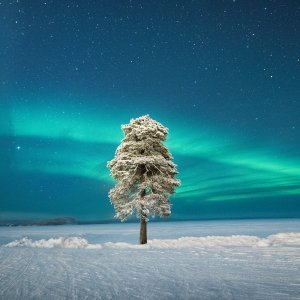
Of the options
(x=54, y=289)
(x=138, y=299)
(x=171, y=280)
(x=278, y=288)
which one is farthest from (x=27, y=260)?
(x=278, y=288)

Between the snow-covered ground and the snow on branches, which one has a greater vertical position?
the snow on branches

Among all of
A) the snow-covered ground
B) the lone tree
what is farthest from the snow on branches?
the snow-covered ground

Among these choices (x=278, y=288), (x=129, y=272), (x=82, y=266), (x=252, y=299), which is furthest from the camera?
(x=82, y=266)

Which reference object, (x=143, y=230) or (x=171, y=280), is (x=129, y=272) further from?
(x=143, y=230)

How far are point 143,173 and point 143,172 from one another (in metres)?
0.17

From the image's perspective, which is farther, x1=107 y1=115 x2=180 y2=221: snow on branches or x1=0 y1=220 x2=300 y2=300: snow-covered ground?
x1=107 y1=115 x2=180 y2=221: snow on branches

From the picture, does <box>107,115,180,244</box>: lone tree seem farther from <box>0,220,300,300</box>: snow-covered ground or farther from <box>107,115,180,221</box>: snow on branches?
<box>0,220,300,300</box>: snow-covered ground

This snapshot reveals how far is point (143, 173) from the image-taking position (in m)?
28.0

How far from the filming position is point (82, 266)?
14.5 m

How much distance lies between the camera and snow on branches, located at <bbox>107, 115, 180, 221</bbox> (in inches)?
1057

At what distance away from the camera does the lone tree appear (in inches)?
1057

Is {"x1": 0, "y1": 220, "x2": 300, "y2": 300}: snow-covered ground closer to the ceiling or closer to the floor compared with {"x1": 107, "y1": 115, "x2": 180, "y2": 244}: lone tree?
closer to the floor

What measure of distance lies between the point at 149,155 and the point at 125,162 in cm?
206

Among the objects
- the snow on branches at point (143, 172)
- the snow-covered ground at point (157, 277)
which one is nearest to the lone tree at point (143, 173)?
the snow on branches at point (143, 172)
